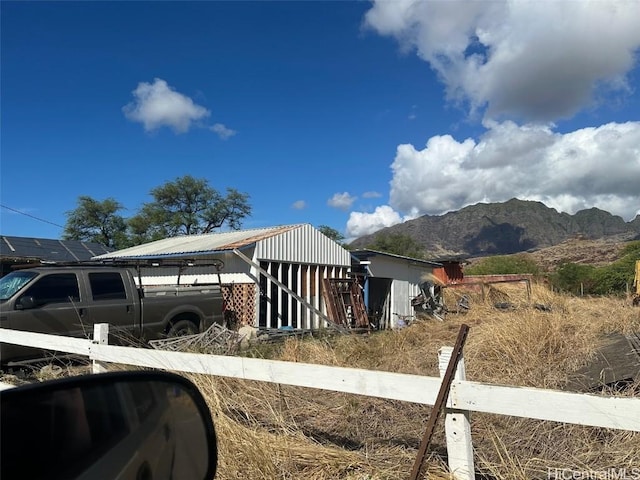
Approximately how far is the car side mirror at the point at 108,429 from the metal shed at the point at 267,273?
10.8 m

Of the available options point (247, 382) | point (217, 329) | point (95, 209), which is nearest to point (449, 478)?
point (247, 382)

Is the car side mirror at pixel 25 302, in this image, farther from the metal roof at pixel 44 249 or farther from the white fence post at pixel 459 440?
the metal roof at pixel 44 249

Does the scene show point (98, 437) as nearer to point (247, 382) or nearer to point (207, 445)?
point (207, 445)

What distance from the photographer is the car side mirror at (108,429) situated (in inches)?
51.8

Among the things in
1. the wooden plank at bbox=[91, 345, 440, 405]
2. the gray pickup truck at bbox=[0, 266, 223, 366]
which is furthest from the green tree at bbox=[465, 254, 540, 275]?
the wooden plank at bbox=[91, 345, 440, 405]

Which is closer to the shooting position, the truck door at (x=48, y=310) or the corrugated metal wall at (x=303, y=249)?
the truck door at (x=48, y=310)

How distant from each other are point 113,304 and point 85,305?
0.51m

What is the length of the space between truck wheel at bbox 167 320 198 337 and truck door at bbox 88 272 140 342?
75 centimetres

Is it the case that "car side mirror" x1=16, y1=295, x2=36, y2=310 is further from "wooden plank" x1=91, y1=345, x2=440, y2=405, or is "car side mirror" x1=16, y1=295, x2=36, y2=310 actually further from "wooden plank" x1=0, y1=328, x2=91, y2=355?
"wooden plank" x1=91, y1=345, x2=440, y2=405

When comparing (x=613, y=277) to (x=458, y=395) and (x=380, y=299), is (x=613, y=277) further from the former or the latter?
(x=458, y=395)

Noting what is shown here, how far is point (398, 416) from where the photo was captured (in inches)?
190

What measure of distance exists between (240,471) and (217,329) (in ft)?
22.7

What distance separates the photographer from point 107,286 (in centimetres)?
932

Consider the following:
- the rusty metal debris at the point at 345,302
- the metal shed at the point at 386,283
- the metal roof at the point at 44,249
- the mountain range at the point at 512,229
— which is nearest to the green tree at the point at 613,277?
the metal shed at the point at 386,283
